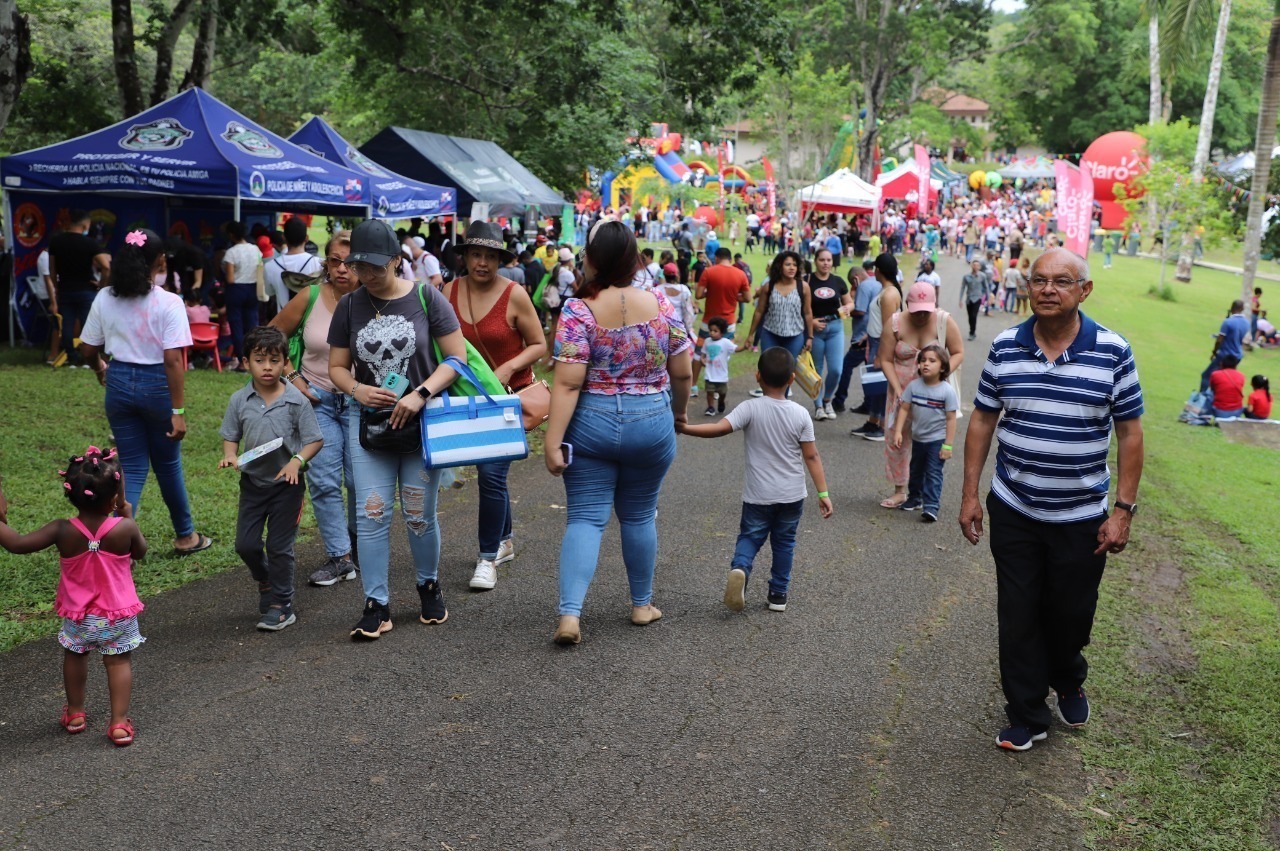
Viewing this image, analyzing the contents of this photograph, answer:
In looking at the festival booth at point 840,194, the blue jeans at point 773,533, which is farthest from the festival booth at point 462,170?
the festival booth at point 840,194

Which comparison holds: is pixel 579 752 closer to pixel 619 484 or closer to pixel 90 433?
pixel 619 484

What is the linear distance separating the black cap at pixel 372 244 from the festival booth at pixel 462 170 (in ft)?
39.9

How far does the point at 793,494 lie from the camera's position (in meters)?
5.75

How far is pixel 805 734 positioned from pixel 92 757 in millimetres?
2563

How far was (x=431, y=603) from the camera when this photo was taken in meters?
5.47

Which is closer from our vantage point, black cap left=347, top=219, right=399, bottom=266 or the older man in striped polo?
the older man in striped polo

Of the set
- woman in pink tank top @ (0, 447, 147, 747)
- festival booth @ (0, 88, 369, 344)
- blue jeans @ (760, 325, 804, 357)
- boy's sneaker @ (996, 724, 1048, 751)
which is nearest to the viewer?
woman in pink tank top @ (0, 447, 147, 747)

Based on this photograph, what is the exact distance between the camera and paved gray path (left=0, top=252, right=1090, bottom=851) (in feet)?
12.1

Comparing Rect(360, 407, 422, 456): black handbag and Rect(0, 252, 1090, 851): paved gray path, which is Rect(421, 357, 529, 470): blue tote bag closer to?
Rect(360, 407, 422, 456): black handbag

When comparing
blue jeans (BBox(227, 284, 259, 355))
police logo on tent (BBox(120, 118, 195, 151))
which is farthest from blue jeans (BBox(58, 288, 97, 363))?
police logo on tent (BBox(120, 118, 195, 151))

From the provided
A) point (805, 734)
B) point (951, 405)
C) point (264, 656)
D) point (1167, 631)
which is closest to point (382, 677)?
point (264, 656)

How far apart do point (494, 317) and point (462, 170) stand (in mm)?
12435

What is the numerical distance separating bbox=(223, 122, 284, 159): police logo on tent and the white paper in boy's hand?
850 centimetres

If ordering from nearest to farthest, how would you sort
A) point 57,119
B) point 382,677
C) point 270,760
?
1. point 270,760
2. point 382,677
3. point 57,119
